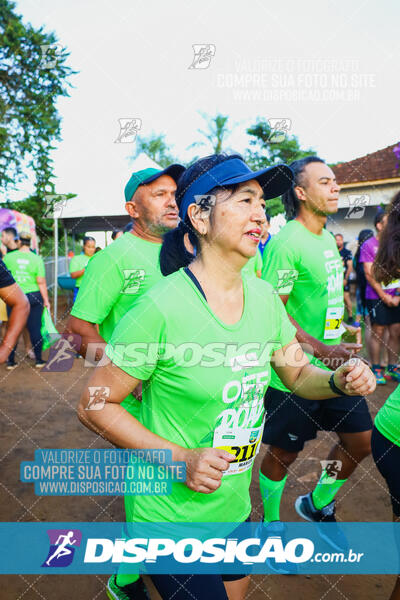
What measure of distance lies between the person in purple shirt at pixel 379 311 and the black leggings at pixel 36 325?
535cm

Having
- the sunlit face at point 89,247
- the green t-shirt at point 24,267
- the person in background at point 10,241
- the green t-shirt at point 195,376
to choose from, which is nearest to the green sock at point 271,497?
the green t-shirt at point 195,376

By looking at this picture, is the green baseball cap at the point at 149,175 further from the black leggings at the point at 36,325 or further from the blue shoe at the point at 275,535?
the black leggings at the point at 36,325

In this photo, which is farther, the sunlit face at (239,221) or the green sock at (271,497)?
the green sock at (271,497)

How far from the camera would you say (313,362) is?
2859 millimetres

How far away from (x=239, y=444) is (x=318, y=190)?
2.03 meters

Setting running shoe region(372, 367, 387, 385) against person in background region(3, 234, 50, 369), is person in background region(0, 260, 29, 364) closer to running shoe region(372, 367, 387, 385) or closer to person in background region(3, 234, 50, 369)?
person in background region(3, 234, 50, 369)

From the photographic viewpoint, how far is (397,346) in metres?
6.48

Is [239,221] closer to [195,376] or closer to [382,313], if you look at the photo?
[195,376]

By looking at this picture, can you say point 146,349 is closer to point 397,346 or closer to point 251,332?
point 251,332

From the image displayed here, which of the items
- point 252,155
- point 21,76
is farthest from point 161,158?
point 21,76

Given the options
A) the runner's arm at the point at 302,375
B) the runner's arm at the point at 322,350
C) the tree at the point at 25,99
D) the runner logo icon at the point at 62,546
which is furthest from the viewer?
the tree at the point at 25,99

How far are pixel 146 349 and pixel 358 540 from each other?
8.28 ft

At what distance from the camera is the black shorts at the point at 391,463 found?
185cm

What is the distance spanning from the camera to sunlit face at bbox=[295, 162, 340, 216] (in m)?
3.05
